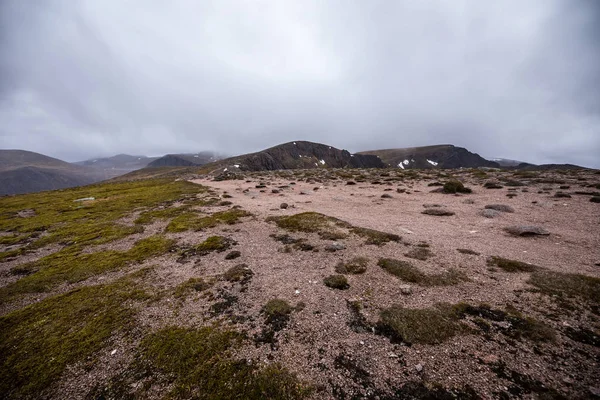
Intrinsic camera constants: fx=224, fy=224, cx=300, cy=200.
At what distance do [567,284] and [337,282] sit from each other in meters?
9.95

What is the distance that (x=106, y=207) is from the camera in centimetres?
3291

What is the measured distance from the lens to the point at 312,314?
351 inches

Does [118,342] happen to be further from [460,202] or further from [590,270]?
[460,202]

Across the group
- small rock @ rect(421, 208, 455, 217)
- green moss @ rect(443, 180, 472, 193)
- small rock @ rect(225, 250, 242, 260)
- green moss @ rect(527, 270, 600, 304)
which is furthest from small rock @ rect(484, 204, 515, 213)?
small rock @ rect(225, 250, 242, 260)

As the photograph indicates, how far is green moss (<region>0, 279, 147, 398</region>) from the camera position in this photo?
22.3ft

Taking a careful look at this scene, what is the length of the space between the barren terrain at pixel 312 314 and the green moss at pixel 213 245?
0.48 feet

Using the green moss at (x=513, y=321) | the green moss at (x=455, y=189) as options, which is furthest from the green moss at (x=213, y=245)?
the green moss at (x=455, y=189)

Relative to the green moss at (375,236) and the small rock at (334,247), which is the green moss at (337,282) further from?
the green moss at (375,236)

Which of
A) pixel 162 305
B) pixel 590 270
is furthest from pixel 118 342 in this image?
pixel 590 270

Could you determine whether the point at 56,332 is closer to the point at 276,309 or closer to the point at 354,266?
the point at 276,309

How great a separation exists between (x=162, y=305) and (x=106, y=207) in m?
32.4

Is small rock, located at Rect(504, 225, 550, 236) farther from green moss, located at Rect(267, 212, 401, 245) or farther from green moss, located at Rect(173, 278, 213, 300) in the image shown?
green moss, located at Rect(173, 278, 213, 300)

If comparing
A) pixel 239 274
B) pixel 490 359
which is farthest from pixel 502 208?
pixel 239 274

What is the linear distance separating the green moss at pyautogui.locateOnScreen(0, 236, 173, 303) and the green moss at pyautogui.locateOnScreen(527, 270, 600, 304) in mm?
20926
